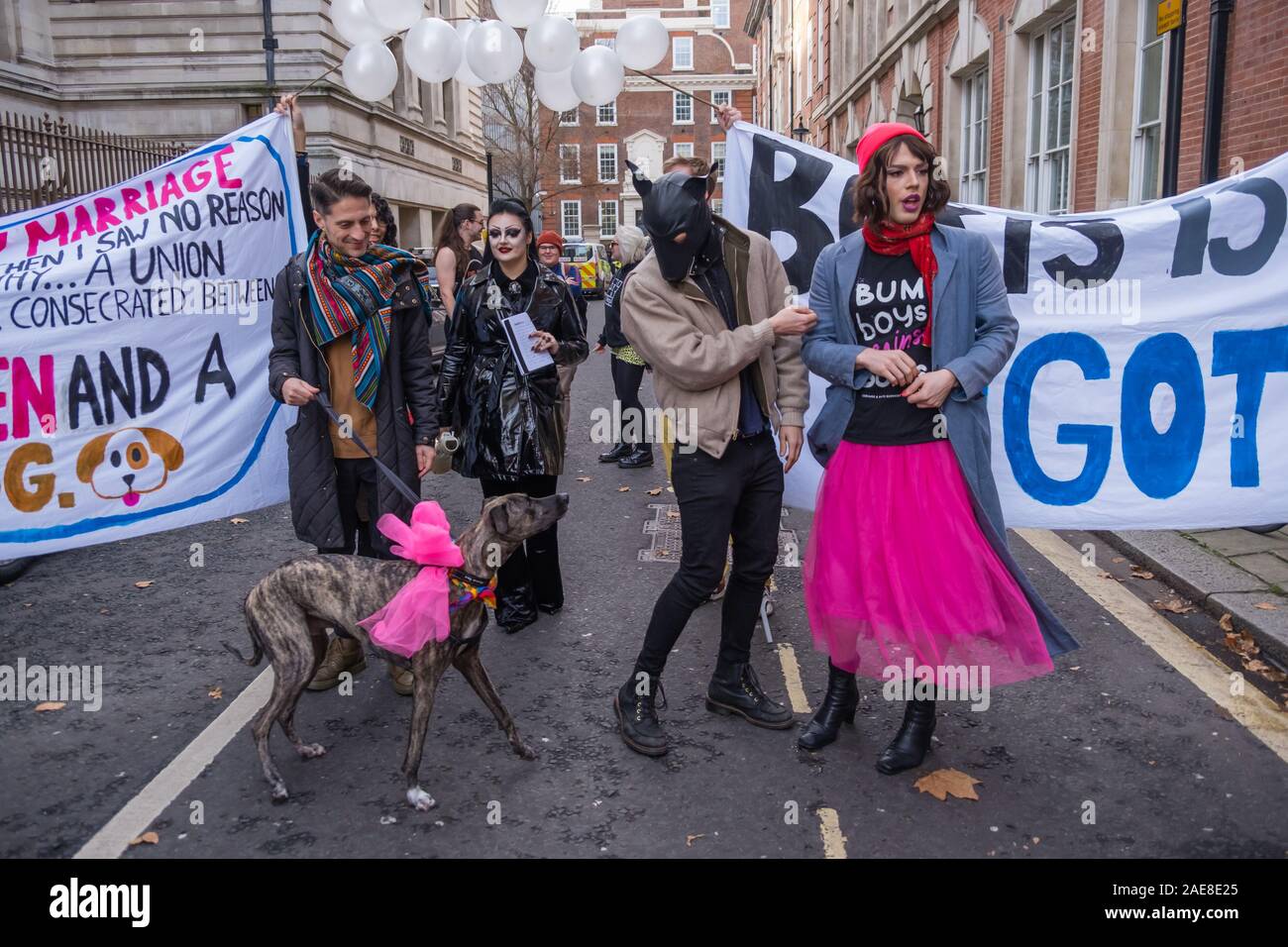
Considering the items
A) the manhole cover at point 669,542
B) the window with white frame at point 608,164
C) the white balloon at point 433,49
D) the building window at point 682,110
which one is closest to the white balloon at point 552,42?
the white balloon at point 433,49

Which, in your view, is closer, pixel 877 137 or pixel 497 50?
pixel 877 137

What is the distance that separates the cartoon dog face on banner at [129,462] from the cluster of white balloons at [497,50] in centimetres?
429

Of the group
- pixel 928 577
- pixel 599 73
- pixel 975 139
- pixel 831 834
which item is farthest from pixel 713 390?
pixel 975 139

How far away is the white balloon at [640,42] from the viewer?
857cm

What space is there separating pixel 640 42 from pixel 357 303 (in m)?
5.39

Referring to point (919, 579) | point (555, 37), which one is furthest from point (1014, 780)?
point (555, 37)

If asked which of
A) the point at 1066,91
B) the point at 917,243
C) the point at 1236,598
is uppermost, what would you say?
the point at 1066,91

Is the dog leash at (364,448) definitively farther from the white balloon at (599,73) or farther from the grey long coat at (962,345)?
the white balloon at (599,73)

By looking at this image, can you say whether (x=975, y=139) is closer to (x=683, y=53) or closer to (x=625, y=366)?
(x=625, y=366)

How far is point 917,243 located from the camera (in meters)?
3.56

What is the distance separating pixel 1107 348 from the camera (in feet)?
15.4

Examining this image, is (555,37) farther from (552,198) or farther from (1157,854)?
(552,198)

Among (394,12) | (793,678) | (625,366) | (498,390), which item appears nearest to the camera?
(793,678)
